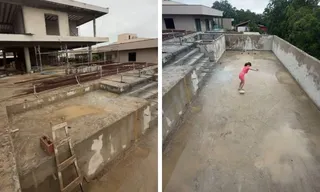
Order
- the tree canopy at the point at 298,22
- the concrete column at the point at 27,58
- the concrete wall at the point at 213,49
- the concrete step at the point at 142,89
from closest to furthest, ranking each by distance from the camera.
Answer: the concrete column at the point at 27,58 → the concrete step at the point at 142,89 → the concrete wall at the point at 213,49 → the tree canopy at the point at 298,22

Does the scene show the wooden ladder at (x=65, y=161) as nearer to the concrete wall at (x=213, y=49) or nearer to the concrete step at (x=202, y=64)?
the concrete step at (x=202, y=64)

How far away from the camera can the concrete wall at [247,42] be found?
3312 millimetres

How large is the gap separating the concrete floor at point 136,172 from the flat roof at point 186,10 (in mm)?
1105

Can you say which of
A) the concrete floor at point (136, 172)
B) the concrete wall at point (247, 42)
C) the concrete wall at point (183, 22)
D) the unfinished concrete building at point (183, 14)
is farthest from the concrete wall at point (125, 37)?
the concrete wall at point (247, 42)

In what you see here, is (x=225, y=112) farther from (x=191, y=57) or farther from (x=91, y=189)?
(x=91, y=189)

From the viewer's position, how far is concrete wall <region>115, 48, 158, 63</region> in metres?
1.05

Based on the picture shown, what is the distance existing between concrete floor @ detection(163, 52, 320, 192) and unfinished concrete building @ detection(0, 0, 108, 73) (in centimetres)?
86

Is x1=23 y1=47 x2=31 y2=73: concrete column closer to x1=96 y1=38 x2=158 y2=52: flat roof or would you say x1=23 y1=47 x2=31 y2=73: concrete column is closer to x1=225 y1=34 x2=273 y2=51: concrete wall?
x1=96 y1=38 x2=158 y2=52: flat roof

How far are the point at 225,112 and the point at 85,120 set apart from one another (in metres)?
1.32

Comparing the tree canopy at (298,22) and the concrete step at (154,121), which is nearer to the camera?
the concrete step at (154,121)

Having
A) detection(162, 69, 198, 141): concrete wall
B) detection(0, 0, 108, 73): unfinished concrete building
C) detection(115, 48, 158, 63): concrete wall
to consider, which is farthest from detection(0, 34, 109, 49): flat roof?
detection(162, 69, 198, 141): concrete wall

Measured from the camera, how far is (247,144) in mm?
1444

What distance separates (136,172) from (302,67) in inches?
95.9

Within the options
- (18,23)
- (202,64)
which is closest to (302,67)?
(202,64)
